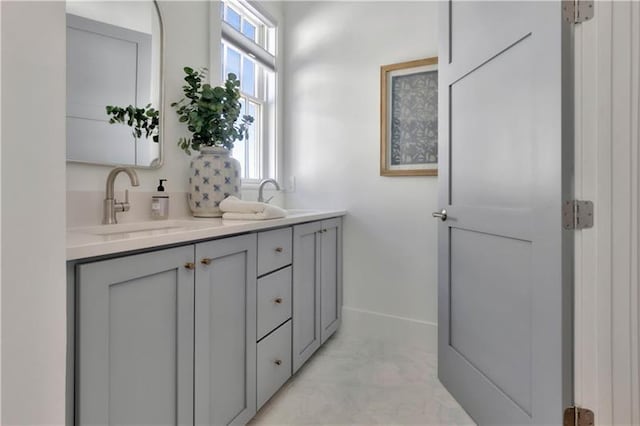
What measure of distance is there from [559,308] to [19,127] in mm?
1403

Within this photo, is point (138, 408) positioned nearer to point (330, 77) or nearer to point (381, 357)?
point (381, 357)

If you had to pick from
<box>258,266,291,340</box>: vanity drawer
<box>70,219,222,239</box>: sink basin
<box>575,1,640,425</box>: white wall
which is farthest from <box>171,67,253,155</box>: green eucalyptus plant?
<box>575,1,640,425</box>: white wall

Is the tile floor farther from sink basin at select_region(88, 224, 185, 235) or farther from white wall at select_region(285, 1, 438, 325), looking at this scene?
sink basin at select_region(88, 224, 185, 235)

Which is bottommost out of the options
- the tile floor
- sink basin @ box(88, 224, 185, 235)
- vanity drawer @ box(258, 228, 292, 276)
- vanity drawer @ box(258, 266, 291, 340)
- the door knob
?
the tile floor

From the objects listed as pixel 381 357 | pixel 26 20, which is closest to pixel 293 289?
pixel 381 357

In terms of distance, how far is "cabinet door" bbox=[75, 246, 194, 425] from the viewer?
2.64 feet

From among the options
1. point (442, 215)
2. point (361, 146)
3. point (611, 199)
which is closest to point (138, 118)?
point (361, 146)

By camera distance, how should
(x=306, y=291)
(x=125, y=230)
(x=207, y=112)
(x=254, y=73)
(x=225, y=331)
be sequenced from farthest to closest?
(x=254, y=73) < (x=306, y=291) < (x=207, y=112) < (x=125, y=230) < (x=225, y=331)

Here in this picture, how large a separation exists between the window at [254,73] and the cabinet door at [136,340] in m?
1.41

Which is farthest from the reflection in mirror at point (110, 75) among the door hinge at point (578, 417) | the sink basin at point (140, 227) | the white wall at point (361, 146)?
the door hinge at point (578, 417)

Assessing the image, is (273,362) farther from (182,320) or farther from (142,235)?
(142,235)

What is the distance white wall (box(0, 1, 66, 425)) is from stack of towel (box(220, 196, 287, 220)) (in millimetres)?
950

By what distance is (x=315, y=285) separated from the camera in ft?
6.68

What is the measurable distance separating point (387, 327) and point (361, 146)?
1.29 meters
